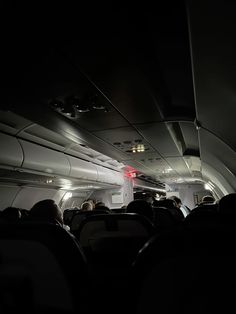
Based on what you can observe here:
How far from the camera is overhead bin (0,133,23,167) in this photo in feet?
16.3

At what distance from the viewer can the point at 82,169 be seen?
845 cm

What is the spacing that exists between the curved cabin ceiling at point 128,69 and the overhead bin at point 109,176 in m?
5.33

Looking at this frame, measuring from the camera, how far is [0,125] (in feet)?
17.1

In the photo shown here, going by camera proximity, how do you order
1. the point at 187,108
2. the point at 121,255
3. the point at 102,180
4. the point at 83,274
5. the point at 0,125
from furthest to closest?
the point at 102,180 → the point at 0,125 → the point at 187,108 → the point at 121,255 → the point at 83,274

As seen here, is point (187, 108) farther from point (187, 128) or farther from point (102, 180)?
point (102, 180)

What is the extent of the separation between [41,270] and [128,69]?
220cm

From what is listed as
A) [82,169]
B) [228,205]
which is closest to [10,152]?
[82,169]

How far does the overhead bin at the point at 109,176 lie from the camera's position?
1033cm

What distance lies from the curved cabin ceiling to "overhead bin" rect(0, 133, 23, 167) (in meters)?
0.95

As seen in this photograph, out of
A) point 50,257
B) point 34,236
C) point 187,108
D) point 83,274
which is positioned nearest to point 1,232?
point 34,236

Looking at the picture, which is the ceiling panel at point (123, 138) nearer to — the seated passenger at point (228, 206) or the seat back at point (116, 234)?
the seat back at point (116, 234)

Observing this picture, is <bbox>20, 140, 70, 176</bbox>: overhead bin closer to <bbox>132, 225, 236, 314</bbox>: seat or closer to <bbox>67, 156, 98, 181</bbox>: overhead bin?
<bbox>67, 156, 98, 181</bbox>: overhead bin

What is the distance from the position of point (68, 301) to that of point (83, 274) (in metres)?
0.18

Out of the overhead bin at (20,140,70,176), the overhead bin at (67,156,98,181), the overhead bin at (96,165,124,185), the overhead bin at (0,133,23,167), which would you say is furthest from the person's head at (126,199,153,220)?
the overhead bin at (96,165,124,185)
